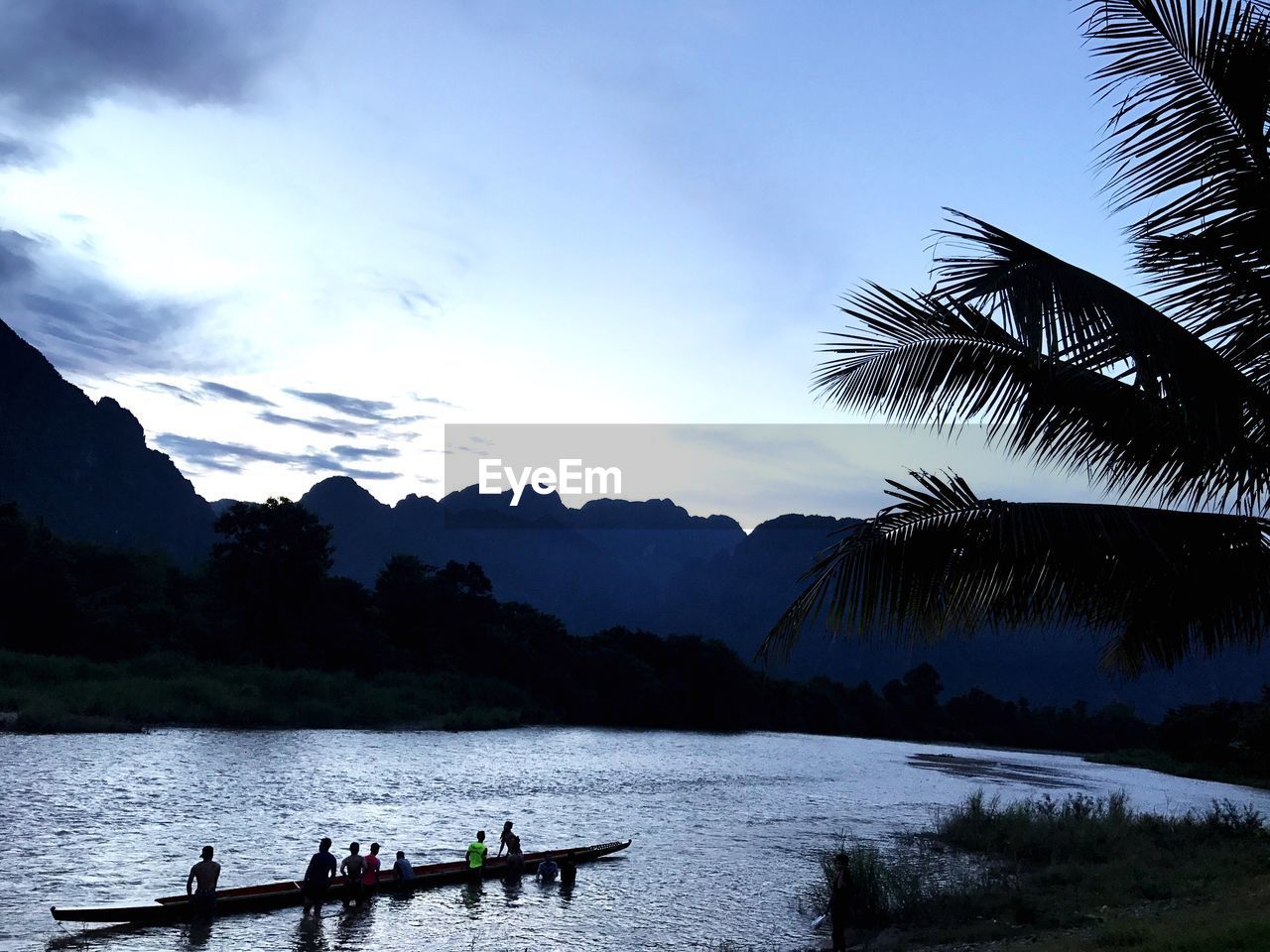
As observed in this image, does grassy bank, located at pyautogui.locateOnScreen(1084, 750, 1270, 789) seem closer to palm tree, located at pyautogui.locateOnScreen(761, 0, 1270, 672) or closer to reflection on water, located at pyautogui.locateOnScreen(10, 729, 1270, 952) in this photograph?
reflection on water, located at pyautogui.locateOnScreen(10, 729, 1270, 952)

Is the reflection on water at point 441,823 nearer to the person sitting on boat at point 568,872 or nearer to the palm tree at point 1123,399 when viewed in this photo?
the person sitting on boat at point 568,872

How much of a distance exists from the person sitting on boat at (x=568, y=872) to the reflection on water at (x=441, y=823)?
0.86 feet

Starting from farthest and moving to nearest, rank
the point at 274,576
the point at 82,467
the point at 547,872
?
the point at 82,467 → the point at 274,576 → the point at 547,872

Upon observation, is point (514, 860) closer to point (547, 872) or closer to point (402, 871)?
point (547, 872)

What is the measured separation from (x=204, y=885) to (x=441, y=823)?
1315 cm

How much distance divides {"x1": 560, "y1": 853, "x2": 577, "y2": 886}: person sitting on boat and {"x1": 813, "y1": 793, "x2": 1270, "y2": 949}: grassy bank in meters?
5.23

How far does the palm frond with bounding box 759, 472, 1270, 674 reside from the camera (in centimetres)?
669

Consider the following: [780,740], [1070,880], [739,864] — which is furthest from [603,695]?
[1070,880]

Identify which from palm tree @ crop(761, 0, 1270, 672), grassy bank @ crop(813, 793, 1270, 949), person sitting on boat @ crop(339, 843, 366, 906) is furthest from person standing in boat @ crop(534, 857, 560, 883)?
palm tree @ crop(761, 0, 1270, 672)

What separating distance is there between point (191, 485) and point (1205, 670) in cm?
18561

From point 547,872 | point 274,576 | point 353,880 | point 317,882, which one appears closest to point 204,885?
point 317,882

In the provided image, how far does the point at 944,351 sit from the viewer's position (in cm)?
696

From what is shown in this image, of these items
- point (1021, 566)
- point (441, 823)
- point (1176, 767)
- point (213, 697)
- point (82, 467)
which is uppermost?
point (82, 467)

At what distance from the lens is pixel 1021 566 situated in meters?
6.89
